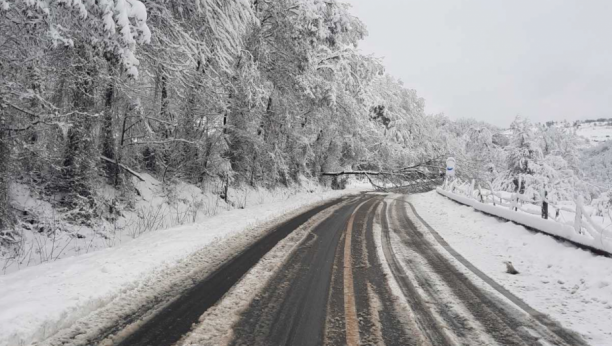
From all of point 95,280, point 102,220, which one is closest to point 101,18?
point 95,280

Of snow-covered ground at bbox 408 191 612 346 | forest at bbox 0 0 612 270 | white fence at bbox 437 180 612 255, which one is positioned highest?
forest at bbox 0 0 612 270

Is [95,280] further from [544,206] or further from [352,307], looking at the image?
[544,206]

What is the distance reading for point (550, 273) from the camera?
19.3ft

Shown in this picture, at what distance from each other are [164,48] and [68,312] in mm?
6716

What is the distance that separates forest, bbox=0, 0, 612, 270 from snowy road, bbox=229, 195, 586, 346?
442cm

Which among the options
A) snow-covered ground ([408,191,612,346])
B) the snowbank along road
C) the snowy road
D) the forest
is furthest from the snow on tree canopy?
snow-covered ground ([408,191,612,346])

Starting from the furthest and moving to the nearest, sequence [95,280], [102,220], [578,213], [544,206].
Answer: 1. [102,220]
2. [544,206]
3. [578,213]
4. [95,280]

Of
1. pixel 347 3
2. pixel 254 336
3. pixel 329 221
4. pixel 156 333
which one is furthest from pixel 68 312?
pixel 347 3

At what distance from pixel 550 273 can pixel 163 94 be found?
11.9m

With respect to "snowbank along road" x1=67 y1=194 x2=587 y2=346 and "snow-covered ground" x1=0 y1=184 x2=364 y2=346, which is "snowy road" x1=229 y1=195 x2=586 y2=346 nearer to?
"snowbank along road" x1=67 y1=194 x2=587 y2=346

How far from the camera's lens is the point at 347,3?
59.7 ft

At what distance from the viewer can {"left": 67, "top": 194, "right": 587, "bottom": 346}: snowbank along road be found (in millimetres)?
Answer: 3416

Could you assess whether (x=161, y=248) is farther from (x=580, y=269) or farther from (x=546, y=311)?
(x=580, y=269)

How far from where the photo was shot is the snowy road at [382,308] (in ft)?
11.3
